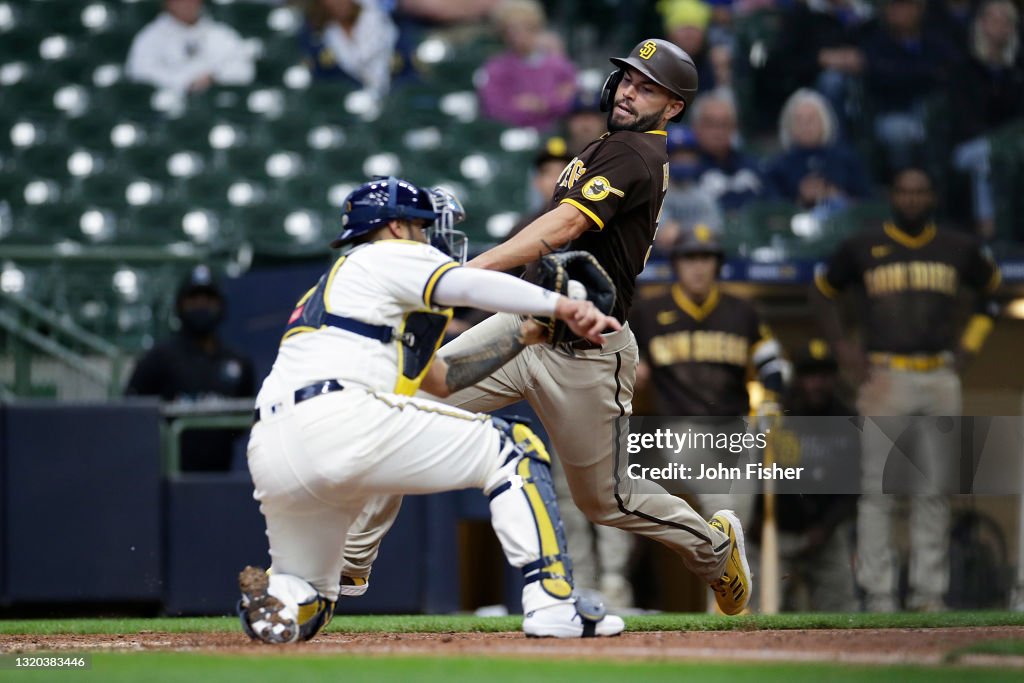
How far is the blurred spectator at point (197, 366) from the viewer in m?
7.82

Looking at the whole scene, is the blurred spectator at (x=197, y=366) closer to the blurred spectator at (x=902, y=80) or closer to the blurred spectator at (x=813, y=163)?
the blurred spectator at (x=813, y=163)

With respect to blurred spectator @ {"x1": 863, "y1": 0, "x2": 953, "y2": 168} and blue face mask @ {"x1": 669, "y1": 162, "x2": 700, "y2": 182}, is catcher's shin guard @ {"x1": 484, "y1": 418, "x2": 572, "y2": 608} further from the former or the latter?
blurred spectator @ {"x1": 863, "y1": 0, "x2": 953, "y2": 168}

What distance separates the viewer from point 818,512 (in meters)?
7.61

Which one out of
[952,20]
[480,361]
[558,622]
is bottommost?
[558,622]

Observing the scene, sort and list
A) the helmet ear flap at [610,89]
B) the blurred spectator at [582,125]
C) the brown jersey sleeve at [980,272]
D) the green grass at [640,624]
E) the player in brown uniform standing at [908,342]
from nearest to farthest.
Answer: the helmet ear flap at [610,89], the green grass at [640,624], the player in brown uniform standing at [908,342], the brown jersey sleeve at [980,272], the blurred spectator at [582,125]

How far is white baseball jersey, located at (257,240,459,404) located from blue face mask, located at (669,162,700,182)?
4942 millimetres

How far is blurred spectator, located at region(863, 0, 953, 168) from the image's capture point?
1028cm

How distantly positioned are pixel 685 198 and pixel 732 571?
412 cm

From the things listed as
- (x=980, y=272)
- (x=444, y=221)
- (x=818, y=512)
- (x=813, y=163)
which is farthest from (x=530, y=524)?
(x=813, y=163)

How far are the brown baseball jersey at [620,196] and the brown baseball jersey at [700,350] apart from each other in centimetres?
228

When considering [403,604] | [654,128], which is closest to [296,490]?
[654,128]

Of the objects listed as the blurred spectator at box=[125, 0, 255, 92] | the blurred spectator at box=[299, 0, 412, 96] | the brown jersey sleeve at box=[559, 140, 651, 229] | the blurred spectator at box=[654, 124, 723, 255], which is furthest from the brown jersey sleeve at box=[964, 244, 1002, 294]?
the blurred spectator at box=[125, 0, 255, 92]

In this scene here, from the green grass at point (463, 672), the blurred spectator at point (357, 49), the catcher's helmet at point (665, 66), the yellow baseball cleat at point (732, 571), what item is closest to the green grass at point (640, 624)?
the yellow baseball cleat at point (732, 571)

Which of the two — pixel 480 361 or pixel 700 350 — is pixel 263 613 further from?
pixel 700 350
